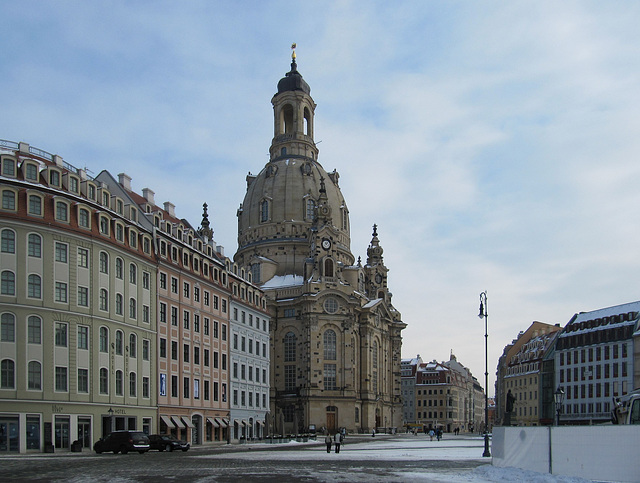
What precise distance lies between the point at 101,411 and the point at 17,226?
14.0 metres

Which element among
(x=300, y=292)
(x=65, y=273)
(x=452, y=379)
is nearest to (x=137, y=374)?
(x=65, y=273)

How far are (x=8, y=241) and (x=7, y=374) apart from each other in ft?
27.3

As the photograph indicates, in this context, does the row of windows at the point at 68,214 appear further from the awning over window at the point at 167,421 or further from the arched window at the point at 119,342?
the awning over window at the point at 167,421

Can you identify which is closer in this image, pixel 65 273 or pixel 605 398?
pixel 65 273

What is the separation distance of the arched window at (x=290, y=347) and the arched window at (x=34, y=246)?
7639cm

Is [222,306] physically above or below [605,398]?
above

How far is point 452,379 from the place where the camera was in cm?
19062

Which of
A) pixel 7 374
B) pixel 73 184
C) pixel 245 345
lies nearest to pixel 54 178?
pixel 73 184

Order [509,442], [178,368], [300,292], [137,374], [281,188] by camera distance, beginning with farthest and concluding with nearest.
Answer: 1. [281,188]
2. [300,292]
3. [178,368]
4. [137,374]
5. [509,442]

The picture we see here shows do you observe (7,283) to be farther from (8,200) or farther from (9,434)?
(9,434)

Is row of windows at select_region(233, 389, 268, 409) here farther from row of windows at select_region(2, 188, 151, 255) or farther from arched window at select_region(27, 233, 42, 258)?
arched window at select_region(27, 233, 42, 258)

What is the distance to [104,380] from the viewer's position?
54.2 meters

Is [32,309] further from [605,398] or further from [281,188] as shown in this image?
[281,188]

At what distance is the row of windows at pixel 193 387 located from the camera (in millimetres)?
62344
